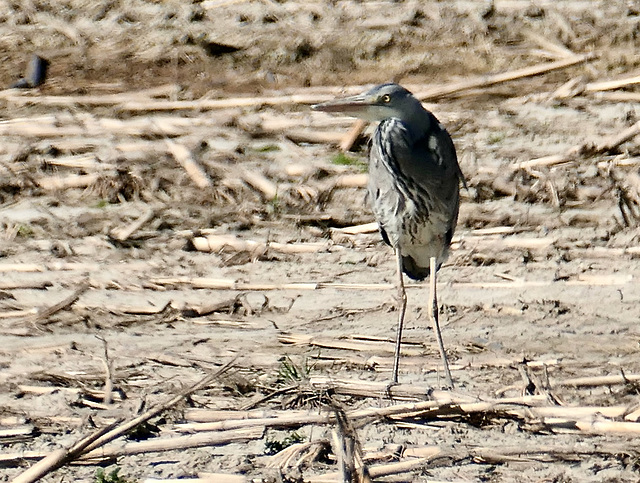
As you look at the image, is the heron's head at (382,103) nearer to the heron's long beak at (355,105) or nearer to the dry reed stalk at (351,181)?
the heron's long beak at (355,105)

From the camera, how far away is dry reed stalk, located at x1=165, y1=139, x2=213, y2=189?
830 centimetres

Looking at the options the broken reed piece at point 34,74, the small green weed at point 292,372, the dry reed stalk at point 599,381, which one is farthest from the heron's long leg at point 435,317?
the broken reed piece at point 34,74

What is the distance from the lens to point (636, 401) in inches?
199

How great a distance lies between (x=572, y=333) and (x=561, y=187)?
198 centimetres

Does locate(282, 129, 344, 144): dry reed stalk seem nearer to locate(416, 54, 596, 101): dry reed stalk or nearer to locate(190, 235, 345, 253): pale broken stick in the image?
locate(416, 54, 596, 101): dry reed stalk

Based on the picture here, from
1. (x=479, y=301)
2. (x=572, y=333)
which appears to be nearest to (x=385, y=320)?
(x=479, y=301)

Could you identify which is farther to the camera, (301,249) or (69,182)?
(69,182)

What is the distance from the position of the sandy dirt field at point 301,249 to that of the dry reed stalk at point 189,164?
20mm

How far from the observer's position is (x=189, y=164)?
8516 mm

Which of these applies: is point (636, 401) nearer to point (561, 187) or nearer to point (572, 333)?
point (572, 333)

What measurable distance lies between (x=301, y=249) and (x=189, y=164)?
154 cm

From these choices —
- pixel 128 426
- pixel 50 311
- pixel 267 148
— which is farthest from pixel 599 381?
pixel 267 148

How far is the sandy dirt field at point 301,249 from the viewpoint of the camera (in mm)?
4715

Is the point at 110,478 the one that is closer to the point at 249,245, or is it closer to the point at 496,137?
the point at 249,245
